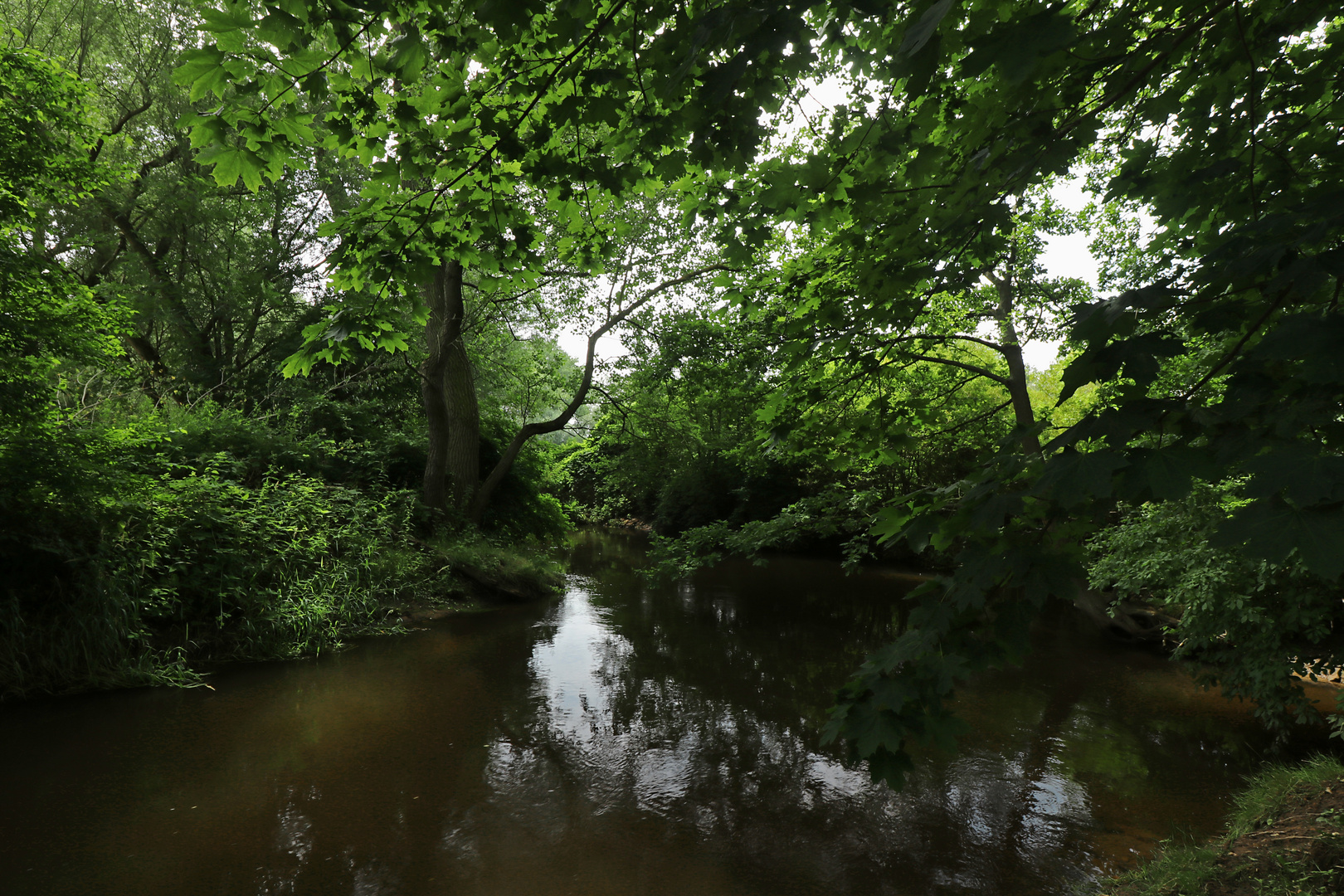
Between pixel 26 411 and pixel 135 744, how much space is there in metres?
2.88

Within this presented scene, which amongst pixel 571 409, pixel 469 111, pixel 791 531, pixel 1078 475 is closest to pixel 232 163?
pixel 469 111

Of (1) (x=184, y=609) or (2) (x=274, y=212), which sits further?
(2) (x=274, y=212)

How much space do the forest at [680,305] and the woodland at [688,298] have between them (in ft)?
0.08

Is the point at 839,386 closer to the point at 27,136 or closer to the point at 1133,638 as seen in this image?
the point at 27,136

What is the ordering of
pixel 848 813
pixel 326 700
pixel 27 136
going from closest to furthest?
pixel 848 813 → pixel 27 136 → pixel 326 700

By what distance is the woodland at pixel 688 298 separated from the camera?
1595mm

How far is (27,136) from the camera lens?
5207 millimetres

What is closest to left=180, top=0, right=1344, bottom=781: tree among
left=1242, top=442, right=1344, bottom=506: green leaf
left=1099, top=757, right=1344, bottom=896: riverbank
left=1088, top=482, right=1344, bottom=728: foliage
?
left=1242, top=442, right=1344, bottom=506: green leaf

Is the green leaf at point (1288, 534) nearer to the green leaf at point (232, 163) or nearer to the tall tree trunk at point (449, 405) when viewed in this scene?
the green leaf at point (232, 163)

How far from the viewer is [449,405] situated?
12.8 meters

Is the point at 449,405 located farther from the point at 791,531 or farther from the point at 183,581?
the point at 791,531

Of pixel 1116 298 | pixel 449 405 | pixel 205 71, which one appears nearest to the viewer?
pixel 1116 298

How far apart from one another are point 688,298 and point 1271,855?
10730mm

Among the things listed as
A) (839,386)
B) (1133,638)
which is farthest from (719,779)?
(1133,638)
